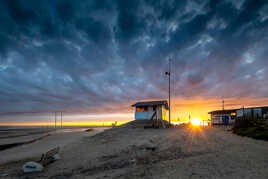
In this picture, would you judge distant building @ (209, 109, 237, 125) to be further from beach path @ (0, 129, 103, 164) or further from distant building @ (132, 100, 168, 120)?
beach path @ (0, 129, 103, 164)

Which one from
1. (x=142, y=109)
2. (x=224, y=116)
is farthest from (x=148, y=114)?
(x=224, y=116)

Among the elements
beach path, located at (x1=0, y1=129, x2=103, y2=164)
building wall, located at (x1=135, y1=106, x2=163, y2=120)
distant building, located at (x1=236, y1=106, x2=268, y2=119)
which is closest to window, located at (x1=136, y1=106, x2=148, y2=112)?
building wall, located at (x1=135, y1=106, x2=163, y2=120)

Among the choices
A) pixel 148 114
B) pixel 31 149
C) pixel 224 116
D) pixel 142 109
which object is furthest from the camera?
pixel 224 116

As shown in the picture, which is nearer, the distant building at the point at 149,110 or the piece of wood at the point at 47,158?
the piece of wood at the point at 47,158

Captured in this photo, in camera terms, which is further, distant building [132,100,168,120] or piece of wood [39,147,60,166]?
distant building [132,100,168,120]

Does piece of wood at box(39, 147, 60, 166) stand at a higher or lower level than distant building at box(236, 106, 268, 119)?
lower

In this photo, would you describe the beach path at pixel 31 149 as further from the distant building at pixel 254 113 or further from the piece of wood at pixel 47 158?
the distant building at pixel 254 113

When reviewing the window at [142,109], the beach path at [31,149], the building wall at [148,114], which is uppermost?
the window at [142,109]

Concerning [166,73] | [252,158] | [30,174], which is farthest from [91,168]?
[166,73]

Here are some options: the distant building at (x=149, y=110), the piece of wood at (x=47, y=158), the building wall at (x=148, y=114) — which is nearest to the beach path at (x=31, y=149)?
the piece of wood at (x=47, y=158)

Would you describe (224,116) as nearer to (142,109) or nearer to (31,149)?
(142,109)

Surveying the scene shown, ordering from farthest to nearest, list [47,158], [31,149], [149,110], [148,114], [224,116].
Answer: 1. [224,116]
2. [149,110]
3. [148,114]
4. [31,149]
5. [47,158]

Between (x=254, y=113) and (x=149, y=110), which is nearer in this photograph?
(x=254, y=113)

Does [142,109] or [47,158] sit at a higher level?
[142,109]
